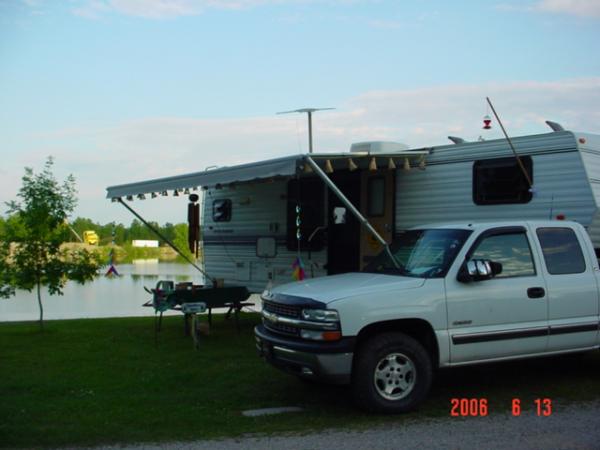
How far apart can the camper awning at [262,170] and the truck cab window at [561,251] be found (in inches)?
122

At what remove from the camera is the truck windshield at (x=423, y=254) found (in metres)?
7.00

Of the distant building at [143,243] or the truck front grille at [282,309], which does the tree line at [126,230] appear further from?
the truck front grille at [282,309]

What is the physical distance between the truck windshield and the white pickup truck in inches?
0.6

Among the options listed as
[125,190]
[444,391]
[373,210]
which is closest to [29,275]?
[125,190]

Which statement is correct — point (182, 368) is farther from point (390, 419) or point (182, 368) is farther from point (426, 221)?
point (426, 221)

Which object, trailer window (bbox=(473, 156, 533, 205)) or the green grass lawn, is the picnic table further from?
trailer window (bbox=(473, 156, 533, 205))

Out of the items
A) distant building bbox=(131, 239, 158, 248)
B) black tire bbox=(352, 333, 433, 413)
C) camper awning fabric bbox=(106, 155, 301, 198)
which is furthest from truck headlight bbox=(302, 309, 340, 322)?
distant building bbox=(131, 239, 158, 248)

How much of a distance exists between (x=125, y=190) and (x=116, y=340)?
9.15 ft

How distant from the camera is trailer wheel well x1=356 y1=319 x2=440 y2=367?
655 cm

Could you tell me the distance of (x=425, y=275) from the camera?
6898mm

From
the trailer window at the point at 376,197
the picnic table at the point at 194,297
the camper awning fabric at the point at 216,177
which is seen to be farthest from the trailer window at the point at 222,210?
the trailer window at the point at 376,197

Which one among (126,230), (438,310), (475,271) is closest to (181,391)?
(438,310)

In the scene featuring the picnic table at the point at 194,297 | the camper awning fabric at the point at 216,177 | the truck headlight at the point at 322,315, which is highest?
the camper awning fabric at the point at 216,177

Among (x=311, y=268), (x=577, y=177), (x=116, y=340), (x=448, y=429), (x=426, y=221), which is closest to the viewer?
(x=448, y=429)
